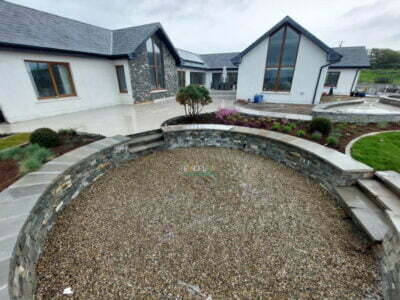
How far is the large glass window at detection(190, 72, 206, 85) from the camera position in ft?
60.6

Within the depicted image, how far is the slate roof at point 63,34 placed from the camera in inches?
252

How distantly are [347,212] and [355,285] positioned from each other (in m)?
1.25

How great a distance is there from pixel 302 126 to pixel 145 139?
5.11 m

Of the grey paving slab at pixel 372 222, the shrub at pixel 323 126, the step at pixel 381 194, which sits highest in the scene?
the shrub at pixel 323 126

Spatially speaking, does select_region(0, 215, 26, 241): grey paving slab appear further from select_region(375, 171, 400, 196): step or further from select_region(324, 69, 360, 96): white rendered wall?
select_region(324, 69, 360, 96): white rendered wall

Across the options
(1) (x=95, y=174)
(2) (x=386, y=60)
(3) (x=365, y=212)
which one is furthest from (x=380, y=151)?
(2) (x=386, y=60)

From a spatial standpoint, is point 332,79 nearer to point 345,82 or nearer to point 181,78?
point 345,82

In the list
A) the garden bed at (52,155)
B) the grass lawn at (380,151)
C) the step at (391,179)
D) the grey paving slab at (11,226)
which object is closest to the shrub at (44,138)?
the garden bed at (52,155)

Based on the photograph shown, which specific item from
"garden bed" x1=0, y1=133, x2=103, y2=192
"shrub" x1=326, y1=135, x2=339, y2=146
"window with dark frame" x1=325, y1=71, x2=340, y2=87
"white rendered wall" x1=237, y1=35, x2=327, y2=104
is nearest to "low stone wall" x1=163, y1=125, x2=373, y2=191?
"shrub" x1=326, y1=135, x2=339, y2=146

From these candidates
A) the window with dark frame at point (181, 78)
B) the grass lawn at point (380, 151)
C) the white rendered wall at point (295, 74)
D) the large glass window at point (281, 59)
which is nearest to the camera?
the grass lawn at point (380, 151)

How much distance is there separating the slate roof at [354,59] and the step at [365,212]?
1843cm

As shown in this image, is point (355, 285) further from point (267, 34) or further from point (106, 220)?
point (267, 34)

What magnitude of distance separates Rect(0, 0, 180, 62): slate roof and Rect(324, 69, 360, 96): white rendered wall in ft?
53.0

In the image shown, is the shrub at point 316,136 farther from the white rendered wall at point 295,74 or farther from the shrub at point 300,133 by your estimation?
the white rendered wall at point 295,74
